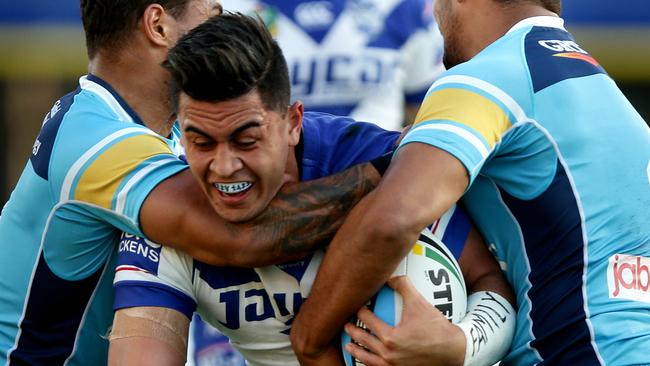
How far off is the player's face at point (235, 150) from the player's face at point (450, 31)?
2.40 feet

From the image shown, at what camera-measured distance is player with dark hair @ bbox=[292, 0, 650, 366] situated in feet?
13.1

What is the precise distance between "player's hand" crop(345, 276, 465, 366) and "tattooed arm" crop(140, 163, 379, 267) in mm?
325

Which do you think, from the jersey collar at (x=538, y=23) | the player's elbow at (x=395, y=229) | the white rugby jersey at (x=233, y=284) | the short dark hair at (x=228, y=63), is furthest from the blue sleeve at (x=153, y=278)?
the jersey collar at (x=538, y=23)

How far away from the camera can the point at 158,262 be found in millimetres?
4312

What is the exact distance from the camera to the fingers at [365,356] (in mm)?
4039

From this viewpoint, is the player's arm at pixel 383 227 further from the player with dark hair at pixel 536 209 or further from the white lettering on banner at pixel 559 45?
the white lettering on banner at pixel 559 45

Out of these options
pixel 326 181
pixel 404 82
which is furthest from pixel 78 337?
pixel 404 82

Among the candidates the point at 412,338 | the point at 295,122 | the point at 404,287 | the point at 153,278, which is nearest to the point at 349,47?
the point at 295,122

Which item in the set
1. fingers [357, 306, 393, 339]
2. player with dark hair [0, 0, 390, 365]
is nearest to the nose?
player with dark hair [0, 0, 390, 365]

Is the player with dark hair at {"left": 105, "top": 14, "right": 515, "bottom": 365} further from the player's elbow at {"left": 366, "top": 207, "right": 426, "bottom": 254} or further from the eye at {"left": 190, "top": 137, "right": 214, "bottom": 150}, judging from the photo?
the player's elbow at {"left": 366, "top": 207, "right": 426, "bottom": 254}

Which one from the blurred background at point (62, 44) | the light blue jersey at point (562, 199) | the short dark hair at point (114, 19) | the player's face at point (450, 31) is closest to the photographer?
the light blue jersey at point (562, 199)

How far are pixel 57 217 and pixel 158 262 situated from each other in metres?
0.54

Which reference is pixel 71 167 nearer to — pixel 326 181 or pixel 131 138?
pixel 131 138

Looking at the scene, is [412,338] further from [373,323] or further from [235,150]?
[235,150]
